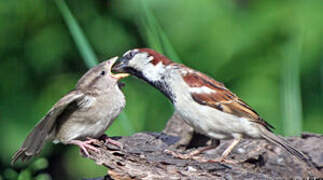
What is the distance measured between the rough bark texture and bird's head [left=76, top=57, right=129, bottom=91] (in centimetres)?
31

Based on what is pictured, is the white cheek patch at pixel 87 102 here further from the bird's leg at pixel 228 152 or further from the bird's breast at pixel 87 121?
the bird's leg at pixel 228 152

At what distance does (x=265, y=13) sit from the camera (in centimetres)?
493

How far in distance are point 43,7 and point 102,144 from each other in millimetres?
1763

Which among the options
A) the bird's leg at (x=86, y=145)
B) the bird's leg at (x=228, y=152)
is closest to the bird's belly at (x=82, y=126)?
the bird's leg at (x=86, y=145)

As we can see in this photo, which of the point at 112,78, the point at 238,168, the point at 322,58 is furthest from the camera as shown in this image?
the point at 322,58

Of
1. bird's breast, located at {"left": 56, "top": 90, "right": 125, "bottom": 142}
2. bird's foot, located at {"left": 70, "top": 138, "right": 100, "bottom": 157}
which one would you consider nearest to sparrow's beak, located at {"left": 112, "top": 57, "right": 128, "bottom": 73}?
bird's breast, located at {"left": 56, "top": 90, "right": 125, "bottom": 142}

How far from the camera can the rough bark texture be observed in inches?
127

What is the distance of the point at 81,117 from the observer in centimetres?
370

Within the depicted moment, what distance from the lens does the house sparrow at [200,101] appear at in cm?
372

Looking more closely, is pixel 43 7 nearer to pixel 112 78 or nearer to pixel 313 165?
pixel 112 78

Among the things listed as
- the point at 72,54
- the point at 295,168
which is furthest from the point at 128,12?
the point at 295,168

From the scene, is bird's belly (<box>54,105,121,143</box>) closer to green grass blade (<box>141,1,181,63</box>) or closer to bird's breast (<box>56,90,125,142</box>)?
bird's breast (<box>56,90,125,142</box>)

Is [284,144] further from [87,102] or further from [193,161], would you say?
[87,102]

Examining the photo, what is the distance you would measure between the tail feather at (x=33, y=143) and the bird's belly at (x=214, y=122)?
2.34 feet
